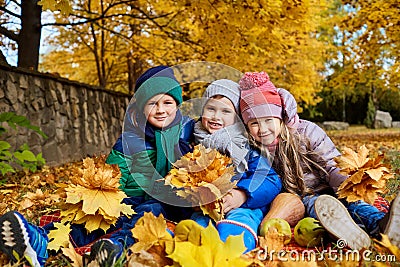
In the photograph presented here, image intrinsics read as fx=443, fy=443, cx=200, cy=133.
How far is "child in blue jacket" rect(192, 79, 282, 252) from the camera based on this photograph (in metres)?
2.07

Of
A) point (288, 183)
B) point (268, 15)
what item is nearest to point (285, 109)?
point (288, 183)

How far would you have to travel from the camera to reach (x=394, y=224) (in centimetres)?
160

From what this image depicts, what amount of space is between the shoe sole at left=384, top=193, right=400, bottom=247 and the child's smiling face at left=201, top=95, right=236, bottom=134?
93cm

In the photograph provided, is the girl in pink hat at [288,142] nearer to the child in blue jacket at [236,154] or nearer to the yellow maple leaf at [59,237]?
the child in blue jacket at [236,154]

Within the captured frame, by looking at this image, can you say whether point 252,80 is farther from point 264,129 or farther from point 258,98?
point 264,129

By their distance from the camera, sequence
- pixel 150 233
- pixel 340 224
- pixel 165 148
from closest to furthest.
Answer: pixel 150 233 < pixel 340 224 < pixel 165 148

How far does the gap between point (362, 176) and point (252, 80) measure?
2.44ft

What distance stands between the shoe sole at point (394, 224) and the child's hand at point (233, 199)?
0.68m

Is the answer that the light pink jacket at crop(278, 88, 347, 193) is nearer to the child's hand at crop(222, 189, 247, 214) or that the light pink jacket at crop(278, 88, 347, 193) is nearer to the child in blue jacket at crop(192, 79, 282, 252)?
the child in blue jacket at crop(192, 79, 282, 252)

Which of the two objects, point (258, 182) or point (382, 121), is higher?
point (382, 121)

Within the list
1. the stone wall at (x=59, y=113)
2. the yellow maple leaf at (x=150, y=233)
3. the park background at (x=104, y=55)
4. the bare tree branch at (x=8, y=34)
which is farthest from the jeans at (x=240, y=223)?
the bare tree branch at (x=8, y=34)

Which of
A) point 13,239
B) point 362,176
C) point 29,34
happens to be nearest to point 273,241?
point 362,176

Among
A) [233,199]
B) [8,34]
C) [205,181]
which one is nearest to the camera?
[205,181]

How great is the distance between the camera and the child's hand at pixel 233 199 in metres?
2.04
